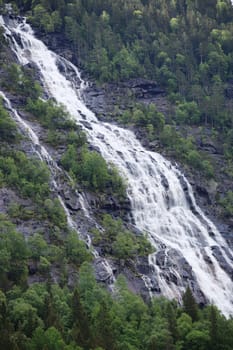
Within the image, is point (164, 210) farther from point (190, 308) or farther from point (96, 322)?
point (96, 322)

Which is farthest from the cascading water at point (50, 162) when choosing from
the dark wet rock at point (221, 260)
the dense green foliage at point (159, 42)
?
the dense green foliage at point (159, 42)

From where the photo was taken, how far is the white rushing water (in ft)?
227

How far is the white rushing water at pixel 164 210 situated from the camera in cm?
6925

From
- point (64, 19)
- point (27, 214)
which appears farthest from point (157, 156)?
point (64, 19)

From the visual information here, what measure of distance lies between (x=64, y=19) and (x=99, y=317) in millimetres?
90558

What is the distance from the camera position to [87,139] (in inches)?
3546

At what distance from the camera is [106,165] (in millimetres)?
83500

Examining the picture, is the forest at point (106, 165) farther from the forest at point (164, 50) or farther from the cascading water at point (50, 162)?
the cascading water at point (50, 162)

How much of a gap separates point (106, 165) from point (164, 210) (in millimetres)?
9874

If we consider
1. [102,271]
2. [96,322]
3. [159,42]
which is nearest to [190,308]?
[96,322]

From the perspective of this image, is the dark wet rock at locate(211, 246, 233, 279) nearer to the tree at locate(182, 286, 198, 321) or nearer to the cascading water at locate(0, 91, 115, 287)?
the cascading water at locate(0, 91, 115, 287)

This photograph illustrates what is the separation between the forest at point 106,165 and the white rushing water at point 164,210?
2855 millimetres

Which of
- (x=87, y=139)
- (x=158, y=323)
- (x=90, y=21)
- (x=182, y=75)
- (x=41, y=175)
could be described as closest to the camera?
(x=158, y=323)

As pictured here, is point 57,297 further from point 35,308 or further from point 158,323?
point 158,323
